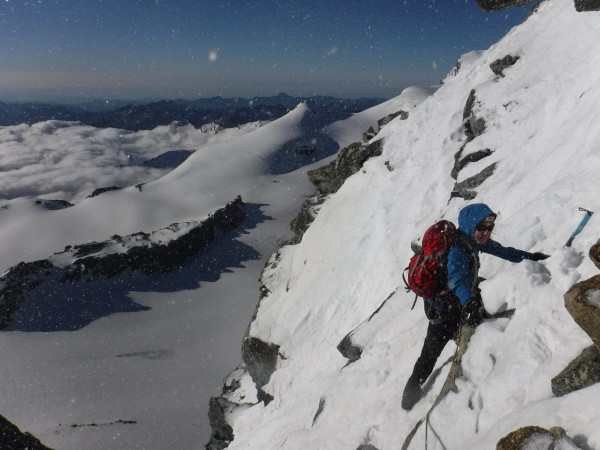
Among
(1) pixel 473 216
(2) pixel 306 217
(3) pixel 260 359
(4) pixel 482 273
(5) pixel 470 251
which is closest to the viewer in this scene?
(5) pixel 470 251

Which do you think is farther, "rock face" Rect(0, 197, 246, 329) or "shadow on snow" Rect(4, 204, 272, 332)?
"rock face" Rect(0, 197, 246, 329)

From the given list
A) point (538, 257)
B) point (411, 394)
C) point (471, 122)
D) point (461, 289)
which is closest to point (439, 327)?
point (461, 289)

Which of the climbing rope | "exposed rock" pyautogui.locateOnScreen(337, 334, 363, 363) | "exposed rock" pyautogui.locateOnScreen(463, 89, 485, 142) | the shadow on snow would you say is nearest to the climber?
the climbing rope

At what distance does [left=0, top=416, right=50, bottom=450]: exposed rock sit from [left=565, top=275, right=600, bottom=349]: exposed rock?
49.1 ft

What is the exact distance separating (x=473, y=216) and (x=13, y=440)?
14.8 meters

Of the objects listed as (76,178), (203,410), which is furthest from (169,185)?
(76,178)

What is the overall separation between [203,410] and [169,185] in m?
59.0

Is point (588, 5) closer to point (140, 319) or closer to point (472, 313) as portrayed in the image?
point (472, 313)

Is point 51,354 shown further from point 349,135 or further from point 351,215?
point 349,135

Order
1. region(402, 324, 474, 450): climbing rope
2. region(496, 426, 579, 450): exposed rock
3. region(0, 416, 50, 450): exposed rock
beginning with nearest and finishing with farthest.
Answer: region(496, 426, 579, 450): exposed rock < region(402, 324, 474, 450): climbing rope < region(0, 416, 50, 450): exposed rock

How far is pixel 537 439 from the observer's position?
2.91 metres

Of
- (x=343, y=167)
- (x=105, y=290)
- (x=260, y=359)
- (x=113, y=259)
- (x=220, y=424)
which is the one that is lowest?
(x=105, y=290)

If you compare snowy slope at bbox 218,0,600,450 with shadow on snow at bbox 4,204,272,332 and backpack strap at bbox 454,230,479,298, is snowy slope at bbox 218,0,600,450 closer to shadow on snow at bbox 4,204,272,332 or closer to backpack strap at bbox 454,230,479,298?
backpack strap at bbox 454,230,479,298

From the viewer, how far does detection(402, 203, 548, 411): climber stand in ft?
13.8
